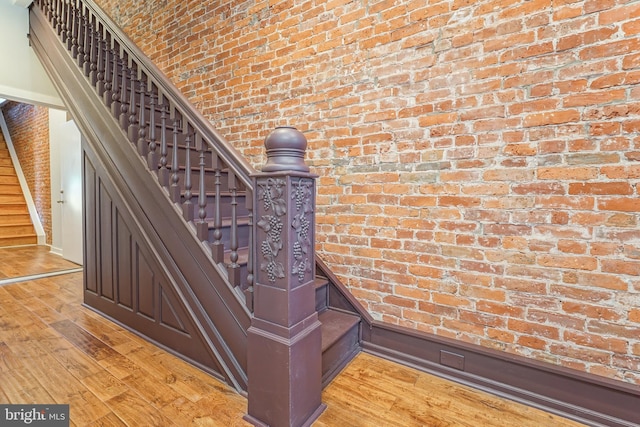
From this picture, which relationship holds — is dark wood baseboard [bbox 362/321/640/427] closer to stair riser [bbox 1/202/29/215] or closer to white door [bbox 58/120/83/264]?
white door [bbox 58/120/83/264]

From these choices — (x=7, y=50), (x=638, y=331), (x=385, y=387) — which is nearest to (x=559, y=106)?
(x=638, y=331)

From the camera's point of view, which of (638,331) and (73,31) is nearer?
(638,331)

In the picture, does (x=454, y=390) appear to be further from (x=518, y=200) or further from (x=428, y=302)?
(x=518, y=200)

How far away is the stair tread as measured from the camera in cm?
182

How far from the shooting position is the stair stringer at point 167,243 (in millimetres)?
1661

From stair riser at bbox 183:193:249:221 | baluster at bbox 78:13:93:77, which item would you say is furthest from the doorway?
stair riser at bbox 183:193:249:221

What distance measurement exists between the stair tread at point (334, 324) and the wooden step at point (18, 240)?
7045mm

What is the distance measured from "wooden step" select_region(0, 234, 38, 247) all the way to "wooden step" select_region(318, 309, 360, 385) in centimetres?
704

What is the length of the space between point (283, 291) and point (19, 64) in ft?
13.3

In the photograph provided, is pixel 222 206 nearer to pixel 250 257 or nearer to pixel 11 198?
pixel 250 257

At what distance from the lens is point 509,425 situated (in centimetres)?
143

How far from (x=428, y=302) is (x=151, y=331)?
1.89 meters

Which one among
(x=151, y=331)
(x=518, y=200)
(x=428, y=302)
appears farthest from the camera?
(x=151, y=331)

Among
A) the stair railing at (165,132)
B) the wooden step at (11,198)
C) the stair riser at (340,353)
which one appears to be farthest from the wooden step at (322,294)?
the wooden step at (11,198)
